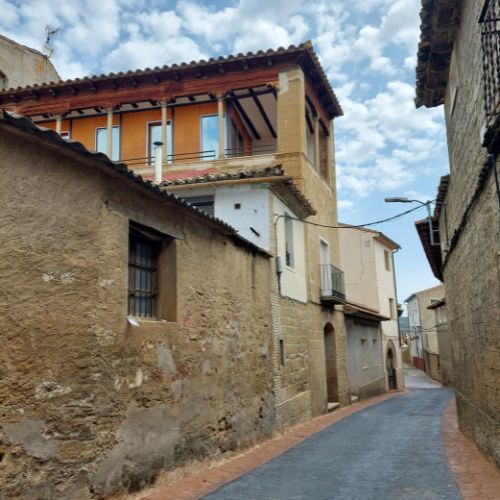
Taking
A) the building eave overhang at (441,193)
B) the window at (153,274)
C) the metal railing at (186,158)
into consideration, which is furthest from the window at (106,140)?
the window at (153,274)

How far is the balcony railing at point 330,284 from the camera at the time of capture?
→ 1612cm

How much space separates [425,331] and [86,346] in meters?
43.1

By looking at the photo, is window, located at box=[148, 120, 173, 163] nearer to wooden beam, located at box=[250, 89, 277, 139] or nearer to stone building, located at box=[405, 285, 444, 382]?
wooden beam, located at box=[250, 89, 277, 139]

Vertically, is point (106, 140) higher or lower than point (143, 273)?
higher

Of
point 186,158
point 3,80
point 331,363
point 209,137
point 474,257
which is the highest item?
point 3,80

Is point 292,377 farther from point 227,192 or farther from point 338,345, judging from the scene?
point 338,345

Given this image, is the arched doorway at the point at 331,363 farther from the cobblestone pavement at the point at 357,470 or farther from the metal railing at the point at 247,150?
the metal railing at the point at 247,150

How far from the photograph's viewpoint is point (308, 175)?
15898 millimetres

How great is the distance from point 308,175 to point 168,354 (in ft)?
32.4

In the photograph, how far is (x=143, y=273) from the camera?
7.29m

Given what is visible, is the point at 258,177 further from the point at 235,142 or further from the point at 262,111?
the point at 262,111

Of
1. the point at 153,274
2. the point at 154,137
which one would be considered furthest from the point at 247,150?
the point at 153,274

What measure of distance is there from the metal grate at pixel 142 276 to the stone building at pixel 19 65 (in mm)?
18736

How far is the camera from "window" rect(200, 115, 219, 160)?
644 inches
